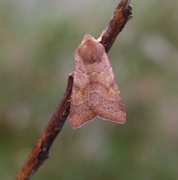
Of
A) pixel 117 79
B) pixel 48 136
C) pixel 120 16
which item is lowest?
pixel 117 79

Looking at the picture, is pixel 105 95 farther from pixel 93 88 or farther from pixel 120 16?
pixel 120 16

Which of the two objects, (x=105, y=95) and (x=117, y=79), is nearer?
(x=105, y=95)

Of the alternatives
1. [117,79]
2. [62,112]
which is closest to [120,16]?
[62,112]

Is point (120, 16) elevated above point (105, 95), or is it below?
above

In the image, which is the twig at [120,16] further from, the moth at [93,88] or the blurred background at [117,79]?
the blurred background at [117,79]

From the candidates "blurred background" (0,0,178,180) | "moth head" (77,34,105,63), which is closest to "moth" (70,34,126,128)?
"moth head" (77,34,105,63)

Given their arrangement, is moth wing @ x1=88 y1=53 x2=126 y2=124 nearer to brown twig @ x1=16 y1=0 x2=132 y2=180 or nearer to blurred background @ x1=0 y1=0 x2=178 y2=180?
brown twig @ x1=16 y1=0 x2=132 y2=180

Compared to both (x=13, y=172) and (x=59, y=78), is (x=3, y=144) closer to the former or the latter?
(x=13, y=172)
